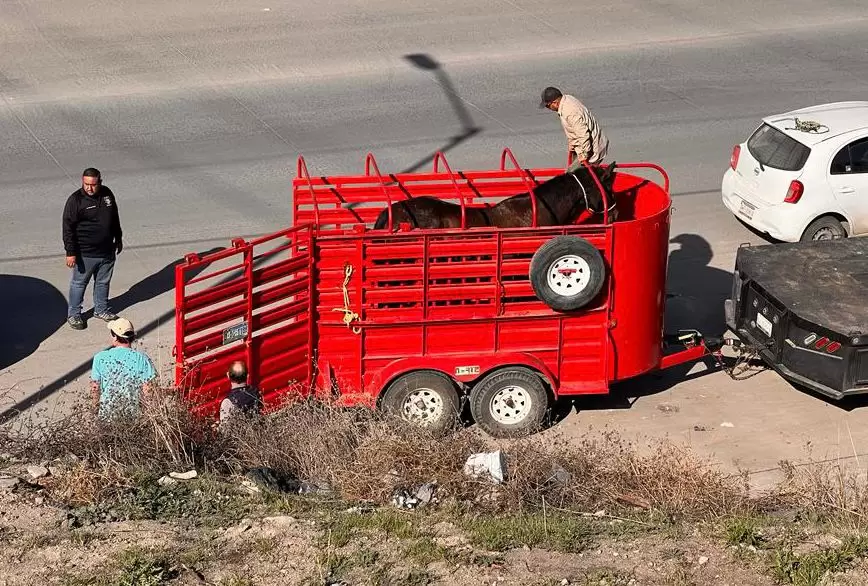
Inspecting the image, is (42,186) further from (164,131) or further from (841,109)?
(841,109)

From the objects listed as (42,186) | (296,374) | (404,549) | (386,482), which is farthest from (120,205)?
(404,549)

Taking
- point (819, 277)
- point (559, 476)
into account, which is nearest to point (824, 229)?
point (819, 277)

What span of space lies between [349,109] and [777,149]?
699cm

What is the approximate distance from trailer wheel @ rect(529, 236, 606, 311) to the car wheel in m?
5.10

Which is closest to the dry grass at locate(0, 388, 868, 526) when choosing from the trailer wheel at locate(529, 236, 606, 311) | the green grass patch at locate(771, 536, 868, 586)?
the green grass patch at locate(771, 536, 868, 586)

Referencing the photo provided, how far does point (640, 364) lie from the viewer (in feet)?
37.9

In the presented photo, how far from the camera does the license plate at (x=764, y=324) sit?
1196cm

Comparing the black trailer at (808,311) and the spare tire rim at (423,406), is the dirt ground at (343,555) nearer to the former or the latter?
the spare tire rim at (423,406)

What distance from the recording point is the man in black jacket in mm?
12984

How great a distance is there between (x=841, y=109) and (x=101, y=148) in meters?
9.73

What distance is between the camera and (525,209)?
1137cm

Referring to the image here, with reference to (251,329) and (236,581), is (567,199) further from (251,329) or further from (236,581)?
(236,581)

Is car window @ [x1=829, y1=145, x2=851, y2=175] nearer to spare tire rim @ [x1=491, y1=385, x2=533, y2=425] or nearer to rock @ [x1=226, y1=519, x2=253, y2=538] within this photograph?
spare tire rim @ [x1=491, y1=385, x2=533, y2=425]

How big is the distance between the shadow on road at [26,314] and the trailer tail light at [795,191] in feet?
A: 26.8
